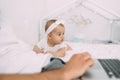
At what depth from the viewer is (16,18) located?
242cm

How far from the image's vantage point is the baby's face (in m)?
1.73

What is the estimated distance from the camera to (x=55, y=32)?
5.72 ft

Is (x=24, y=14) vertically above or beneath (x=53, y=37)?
above

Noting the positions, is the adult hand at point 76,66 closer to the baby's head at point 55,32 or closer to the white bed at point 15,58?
the white bed at point 15,58

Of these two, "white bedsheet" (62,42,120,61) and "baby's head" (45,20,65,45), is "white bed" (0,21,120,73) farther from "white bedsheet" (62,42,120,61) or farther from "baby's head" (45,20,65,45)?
"baby's head" (45,20,65,45)

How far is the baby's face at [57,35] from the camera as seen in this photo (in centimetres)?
173

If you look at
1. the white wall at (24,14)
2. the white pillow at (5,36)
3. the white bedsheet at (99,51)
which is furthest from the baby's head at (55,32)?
the white pillow at (5,36)

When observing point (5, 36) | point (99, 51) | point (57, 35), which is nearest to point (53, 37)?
point (57, 35)

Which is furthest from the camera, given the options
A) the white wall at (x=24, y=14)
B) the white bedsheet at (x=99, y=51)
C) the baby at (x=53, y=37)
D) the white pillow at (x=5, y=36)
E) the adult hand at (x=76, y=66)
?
the white wall at (x=24, y=14)

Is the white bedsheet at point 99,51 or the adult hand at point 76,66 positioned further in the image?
the white bedsheet at point 99,51

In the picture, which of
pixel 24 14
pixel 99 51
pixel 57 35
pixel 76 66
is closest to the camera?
pixel 76 66

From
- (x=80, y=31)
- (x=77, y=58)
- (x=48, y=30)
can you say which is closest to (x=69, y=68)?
(x=77, y=58)

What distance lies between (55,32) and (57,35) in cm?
3

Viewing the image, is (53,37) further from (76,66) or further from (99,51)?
(76,66)
